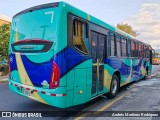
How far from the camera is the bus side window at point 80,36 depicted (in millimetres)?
5819

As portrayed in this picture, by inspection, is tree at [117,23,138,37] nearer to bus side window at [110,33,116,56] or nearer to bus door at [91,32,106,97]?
bus side window at [110,33,116,56]

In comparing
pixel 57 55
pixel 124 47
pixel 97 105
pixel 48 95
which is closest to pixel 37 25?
pixel 57 55

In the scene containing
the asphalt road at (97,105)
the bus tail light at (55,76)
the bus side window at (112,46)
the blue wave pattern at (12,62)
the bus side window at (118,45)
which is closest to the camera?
the bus tail light at (55,76)

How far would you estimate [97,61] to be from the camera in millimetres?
7141

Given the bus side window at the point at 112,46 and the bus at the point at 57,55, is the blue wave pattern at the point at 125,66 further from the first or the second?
the bus at the point at 57,55

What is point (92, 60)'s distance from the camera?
6680 millimetres

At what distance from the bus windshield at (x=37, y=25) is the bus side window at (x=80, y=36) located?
0.63 m

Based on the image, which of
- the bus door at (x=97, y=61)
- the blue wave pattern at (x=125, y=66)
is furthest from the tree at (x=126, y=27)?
the bus door at (x=97, y=61)

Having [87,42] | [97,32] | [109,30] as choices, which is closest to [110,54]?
[109,30]

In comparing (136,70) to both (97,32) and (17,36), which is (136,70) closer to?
(97,32)

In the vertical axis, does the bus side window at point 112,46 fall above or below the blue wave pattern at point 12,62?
above

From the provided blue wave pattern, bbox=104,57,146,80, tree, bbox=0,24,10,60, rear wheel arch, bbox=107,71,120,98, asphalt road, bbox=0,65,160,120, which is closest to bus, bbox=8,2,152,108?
asphalt road, bbox=0,65,160,120

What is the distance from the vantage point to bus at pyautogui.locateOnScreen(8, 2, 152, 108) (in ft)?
17.5

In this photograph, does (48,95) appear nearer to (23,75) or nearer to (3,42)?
(23,75)
